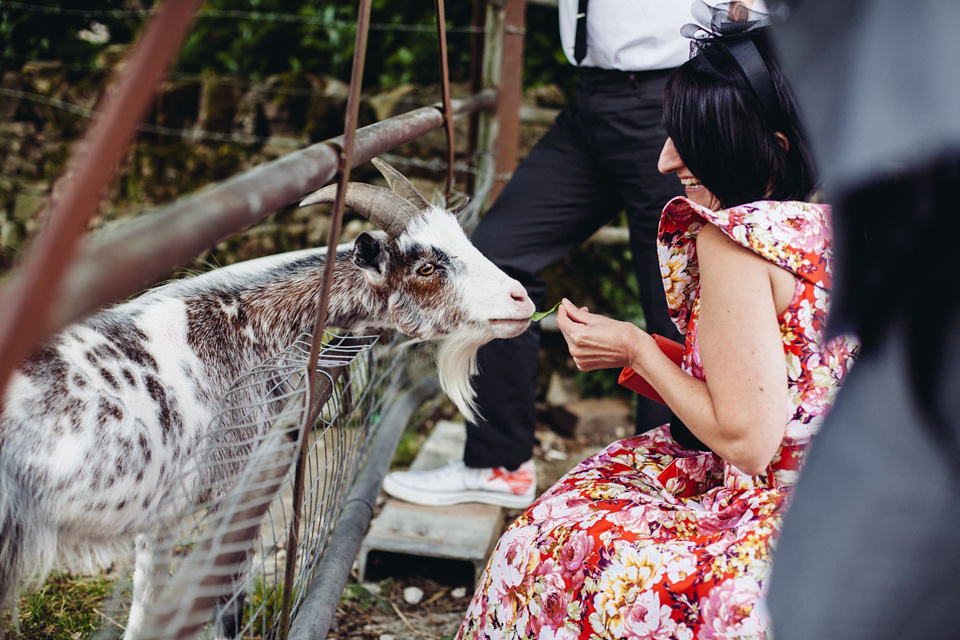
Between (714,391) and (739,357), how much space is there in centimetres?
7

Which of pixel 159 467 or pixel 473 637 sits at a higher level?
pixel 159 467

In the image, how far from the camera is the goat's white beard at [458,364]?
2160 mm

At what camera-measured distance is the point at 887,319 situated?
86 centimetres

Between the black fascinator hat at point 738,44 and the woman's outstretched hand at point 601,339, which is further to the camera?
the woman's outstretched hand at point 601,339

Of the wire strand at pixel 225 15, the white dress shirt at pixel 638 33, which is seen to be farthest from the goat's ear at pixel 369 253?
the wire strand at pixel 225 15

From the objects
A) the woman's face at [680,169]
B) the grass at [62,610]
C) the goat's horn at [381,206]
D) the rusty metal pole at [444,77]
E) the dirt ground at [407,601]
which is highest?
the rusty metal pole at [444,77]

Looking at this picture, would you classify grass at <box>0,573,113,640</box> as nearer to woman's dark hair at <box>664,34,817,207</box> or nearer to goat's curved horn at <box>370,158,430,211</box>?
goat's curved horn at <box>370,158,430,211</box>

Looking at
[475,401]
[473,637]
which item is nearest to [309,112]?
[475,401]

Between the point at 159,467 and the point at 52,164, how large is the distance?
391 centimetres

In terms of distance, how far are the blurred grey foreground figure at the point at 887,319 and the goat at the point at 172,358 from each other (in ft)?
3.52

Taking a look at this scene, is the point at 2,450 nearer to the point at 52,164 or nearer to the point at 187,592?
the point at 187,592

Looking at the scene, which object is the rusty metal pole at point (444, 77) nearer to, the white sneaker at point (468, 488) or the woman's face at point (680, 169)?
the woman's face at point (680, 169)

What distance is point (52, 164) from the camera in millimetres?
4914

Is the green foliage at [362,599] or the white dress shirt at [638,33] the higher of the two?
the white dress shirt at [638,33]
